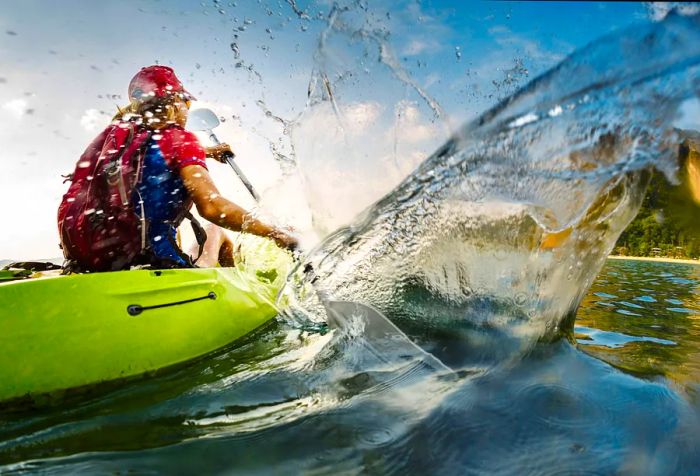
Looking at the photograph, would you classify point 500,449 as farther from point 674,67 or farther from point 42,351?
Answer: point 42,351

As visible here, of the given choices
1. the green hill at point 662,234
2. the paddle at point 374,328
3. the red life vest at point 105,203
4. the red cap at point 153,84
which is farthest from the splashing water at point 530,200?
the green hill at point 662,234

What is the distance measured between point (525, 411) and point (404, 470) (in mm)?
696

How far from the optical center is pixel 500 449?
1.56 m

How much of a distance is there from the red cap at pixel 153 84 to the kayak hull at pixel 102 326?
1324 mm

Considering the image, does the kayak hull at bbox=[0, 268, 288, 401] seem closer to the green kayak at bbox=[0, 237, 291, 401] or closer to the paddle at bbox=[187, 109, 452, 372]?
the green kayak at bbox=[0, 237, 291, 401]

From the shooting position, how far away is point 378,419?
69.1 inches

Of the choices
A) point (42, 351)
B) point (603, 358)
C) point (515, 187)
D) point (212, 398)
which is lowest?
point (603, 358)

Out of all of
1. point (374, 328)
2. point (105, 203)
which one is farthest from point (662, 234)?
point (105, 203)

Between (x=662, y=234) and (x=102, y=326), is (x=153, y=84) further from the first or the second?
(x=662, y=234)

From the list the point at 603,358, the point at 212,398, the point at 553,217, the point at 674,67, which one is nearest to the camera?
the point at 674,67

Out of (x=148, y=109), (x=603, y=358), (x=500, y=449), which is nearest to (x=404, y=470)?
(x=500, y=449)

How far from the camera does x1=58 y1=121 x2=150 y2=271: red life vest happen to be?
8.96 ft

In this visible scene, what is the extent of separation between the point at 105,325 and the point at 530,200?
246 centimetres

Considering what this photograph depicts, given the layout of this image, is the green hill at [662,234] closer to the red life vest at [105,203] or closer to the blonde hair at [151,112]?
the blonde hair at [151,112]
